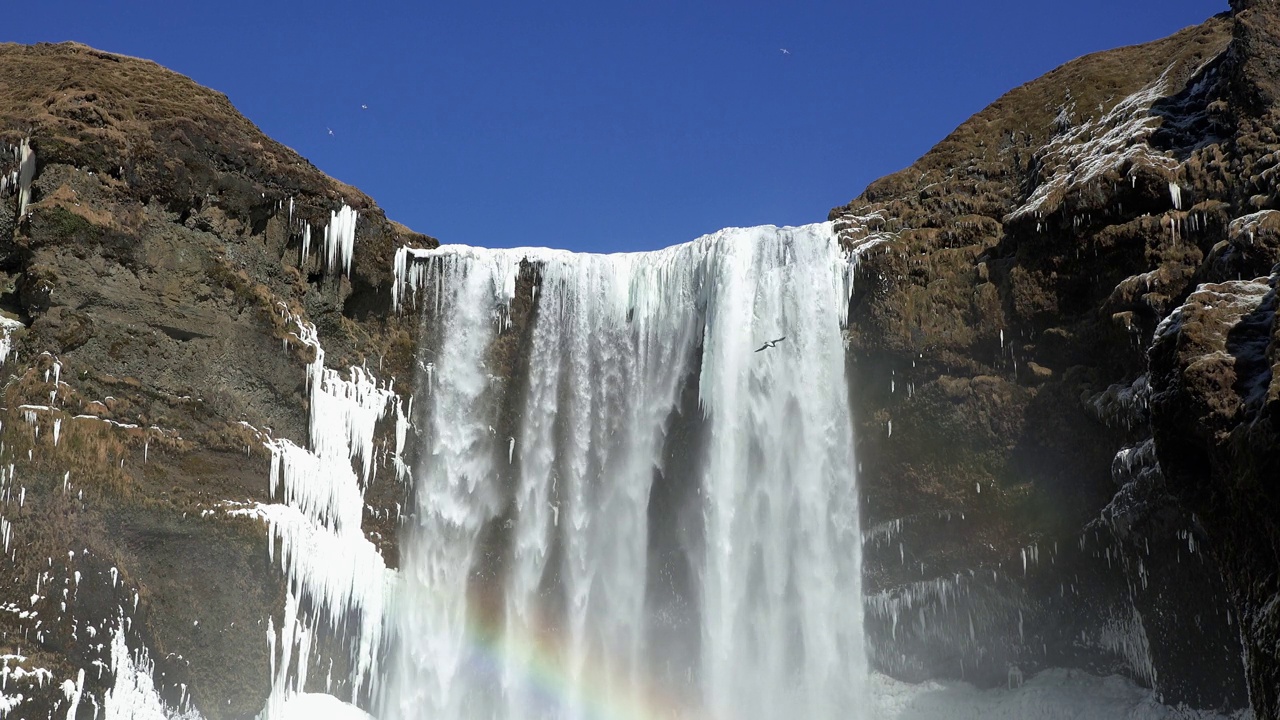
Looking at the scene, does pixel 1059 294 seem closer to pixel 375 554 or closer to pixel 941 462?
pixel 941 462

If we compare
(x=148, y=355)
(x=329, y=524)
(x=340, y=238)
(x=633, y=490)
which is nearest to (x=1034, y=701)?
(x=633, y=490)

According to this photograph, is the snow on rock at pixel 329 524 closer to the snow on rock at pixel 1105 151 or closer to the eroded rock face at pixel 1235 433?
the snow on rock at pixel 1105 151

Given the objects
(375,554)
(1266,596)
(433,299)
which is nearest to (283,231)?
(433,299)

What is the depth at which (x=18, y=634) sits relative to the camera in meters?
17.8

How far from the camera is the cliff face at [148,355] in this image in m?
18.4

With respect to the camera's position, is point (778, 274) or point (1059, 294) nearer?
point (1059, 294)

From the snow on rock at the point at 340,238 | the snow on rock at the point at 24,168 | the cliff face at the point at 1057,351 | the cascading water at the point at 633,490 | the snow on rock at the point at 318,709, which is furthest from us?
the cascading water at the point at 633,490

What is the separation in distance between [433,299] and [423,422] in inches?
107

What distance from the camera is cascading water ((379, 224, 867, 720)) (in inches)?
932

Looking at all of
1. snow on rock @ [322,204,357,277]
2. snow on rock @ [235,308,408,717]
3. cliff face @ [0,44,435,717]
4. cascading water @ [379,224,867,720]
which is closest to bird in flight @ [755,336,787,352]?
cascading water @ [379,224,867,720]

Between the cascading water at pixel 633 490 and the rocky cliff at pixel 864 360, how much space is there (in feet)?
2.54

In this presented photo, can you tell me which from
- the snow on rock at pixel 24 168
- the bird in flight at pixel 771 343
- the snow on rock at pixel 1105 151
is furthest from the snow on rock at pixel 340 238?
the snow on rock at pixel 1105 151

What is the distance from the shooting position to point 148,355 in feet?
67.4

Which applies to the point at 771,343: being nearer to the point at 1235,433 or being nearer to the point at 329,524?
the point at 329,524
